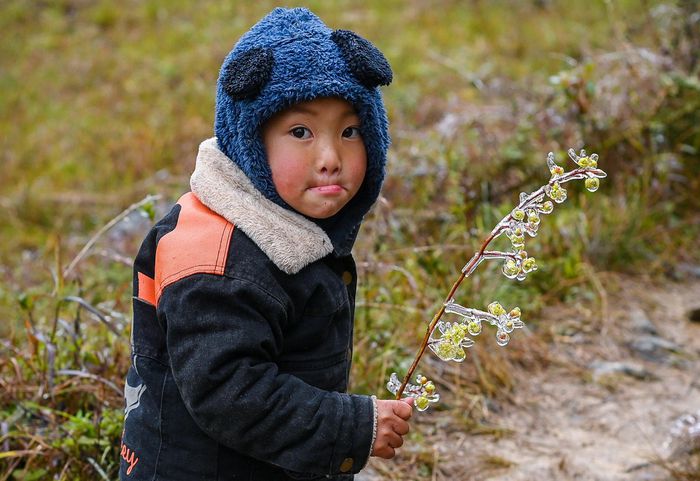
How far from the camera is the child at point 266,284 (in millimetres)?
1644

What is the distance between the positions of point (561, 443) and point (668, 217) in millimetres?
1870

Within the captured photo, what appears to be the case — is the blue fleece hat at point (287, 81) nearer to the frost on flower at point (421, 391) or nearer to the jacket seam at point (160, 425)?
the frost on flower at point (421, 391)

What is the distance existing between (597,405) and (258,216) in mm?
2067

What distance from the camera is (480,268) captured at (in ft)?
12.3

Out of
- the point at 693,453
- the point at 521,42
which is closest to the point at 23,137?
the point at 521,42

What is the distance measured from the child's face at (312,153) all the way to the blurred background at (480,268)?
0.99 meters

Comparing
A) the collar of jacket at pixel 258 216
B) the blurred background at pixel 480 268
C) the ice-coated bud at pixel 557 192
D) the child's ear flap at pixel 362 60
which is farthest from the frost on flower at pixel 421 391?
the blurred background at pixel 480 268

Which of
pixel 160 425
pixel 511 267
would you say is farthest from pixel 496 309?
pixel 160 425

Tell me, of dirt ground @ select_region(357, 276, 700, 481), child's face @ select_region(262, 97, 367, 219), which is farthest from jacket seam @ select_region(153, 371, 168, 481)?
dirt ground @ select_region(357, 276, 700, 481)

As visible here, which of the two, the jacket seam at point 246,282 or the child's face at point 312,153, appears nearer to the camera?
the jacket seam at point 246,282

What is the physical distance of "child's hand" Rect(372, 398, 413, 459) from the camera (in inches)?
68.6

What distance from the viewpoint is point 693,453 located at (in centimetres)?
273

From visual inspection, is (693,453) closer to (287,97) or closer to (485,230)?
(485,230)

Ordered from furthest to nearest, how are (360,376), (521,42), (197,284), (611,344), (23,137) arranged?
(521,42), (23,137), (611,344), (360,376), (197,284)
